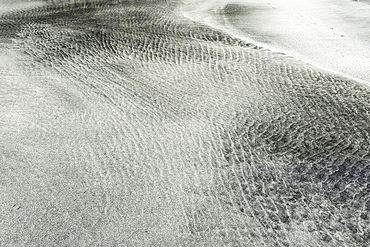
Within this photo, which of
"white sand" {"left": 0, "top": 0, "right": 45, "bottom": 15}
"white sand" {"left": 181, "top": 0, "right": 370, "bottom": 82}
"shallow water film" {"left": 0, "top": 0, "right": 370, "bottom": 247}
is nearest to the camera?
"shallow water film" {"left": 0, "top": 0, "right": 370, "bottom": 247}

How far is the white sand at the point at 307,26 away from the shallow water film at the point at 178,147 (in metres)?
0.41

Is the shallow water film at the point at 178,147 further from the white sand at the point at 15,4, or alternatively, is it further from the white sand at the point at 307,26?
the white sand at the point at 15,4

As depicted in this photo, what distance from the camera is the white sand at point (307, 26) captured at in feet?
11.5

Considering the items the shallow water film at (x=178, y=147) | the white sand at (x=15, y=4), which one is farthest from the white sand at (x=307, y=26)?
the white sand at (x=15, y=4)

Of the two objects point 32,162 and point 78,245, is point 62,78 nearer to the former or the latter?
point 32,162

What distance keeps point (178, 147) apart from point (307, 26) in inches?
119

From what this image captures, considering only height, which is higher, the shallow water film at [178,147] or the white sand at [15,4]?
the white sand at [15,4]

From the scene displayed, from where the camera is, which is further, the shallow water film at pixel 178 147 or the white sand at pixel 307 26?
the white sand at pixel 307 26

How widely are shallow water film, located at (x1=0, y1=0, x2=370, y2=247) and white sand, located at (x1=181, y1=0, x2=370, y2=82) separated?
0.41m

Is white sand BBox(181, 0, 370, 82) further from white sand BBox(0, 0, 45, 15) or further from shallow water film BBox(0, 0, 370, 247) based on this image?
white sand BBox(0, 0, 45, 15)

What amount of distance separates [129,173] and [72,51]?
78.1 inches

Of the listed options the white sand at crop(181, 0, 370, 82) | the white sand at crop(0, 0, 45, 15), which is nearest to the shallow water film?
the white sand at crop(181, 0, 370, 82)

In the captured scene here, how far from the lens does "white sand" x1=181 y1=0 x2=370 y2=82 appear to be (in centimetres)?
351

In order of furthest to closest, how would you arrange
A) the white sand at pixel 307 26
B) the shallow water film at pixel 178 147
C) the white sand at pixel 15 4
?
the white sand at pixel 15 4 < the white sand at pixel 307 26 < the shallow water film at pixel 178 147
